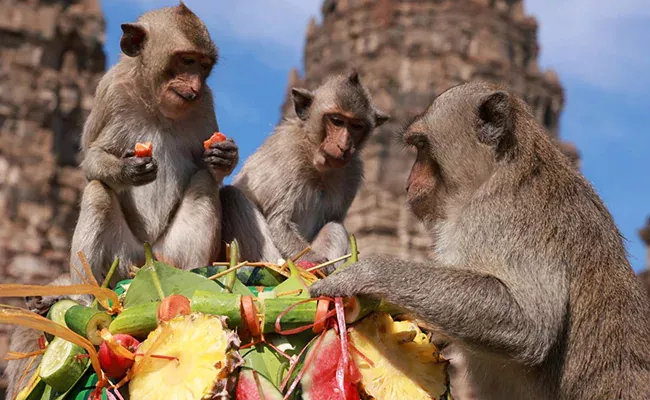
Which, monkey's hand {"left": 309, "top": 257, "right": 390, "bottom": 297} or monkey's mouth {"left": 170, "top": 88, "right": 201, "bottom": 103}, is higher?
monkey's mouth {"left": 170, "top": 88, "right": 201, "bottom": 103}

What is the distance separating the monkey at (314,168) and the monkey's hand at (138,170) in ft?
4.03

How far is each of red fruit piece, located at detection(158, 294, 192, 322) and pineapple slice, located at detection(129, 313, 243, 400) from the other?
39 mm

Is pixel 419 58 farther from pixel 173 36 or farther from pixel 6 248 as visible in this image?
pixel 173 36

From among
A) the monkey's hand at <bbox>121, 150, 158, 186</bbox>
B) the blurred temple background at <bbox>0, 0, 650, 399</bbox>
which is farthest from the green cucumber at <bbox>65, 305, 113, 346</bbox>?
the blurred temple background at <bbox>0, 0, 650, 399</bbox>

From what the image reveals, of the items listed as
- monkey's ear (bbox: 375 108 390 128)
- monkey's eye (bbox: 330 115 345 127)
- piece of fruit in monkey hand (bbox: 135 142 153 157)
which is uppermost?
monkey's ear (bbox: 375 108 390 128)

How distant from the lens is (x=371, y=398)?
370cm

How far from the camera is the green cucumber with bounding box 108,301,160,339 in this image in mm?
3721

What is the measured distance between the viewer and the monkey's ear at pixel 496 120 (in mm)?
4984

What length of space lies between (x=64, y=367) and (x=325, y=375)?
991 millimetres

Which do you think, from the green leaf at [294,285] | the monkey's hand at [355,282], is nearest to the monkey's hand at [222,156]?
the monkey's hand at [355,282]

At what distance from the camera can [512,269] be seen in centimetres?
460

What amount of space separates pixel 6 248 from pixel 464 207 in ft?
46.8

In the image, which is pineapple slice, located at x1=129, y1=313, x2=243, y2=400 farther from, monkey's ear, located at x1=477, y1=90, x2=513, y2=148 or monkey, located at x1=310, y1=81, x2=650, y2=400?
monkey's ear, located at x1=477, y1=90, x2=513, y2=148

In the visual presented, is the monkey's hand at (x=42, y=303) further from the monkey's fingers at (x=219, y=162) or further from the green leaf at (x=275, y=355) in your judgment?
the green leaf at (x=275, y=355)
